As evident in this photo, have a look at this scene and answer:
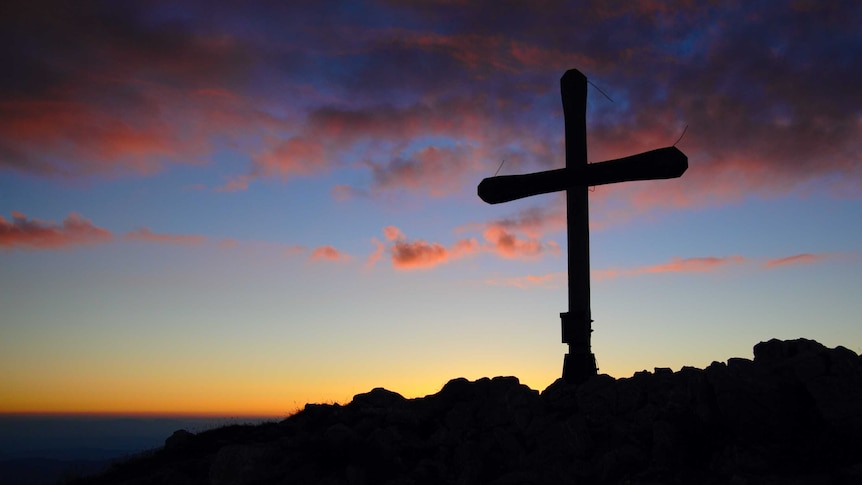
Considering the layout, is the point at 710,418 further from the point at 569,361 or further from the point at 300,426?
the point at 300,426

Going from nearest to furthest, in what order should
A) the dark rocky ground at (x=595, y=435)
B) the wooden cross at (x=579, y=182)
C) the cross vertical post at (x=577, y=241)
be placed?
the dark rocky ground at (x=595, y=435), the wooden cross at (x=579, y=182), the cross vertical post at (x=577, y=241)

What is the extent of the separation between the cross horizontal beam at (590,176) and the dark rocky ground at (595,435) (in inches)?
154

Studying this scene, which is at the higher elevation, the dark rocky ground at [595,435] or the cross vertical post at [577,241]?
the cross vertical post at [577,241]

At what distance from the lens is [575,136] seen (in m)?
15.1

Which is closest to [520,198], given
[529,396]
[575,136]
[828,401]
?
[575,136]

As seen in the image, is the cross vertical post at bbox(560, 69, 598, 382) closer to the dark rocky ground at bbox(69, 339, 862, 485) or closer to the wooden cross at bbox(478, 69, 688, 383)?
the wooden cross at bbox(478, 69, 688, 383)

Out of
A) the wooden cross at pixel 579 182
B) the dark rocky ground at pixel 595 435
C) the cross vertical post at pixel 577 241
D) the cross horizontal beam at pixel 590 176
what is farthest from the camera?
the cross vertical post at pixel 577 241

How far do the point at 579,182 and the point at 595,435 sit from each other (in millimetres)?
5643

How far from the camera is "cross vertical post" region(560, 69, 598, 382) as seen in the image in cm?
1446

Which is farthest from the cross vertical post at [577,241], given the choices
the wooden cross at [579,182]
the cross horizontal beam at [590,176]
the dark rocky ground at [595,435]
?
the dark rocky ground at [595,435]

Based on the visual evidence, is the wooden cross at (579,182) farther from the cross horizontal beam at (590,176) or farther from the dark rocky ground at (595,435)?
the dark rocky ground at (595,435)

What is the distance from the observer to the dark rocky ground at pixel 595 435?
971 centimetres

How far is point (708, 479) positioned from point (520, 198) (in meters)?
7.85

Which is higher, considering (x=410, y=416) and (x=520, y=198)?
(x=520, y=198)
